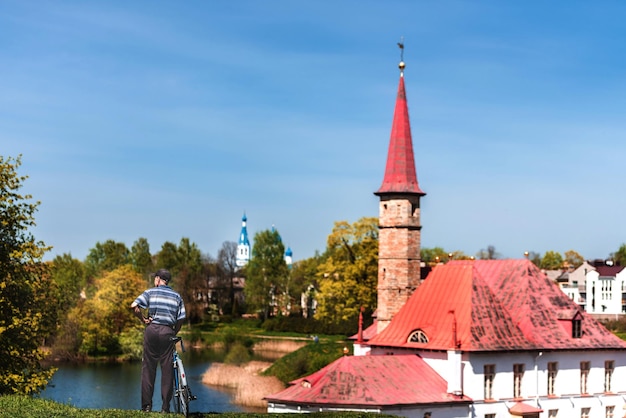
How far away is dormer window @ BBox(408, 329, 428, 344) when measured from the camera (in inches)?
1585

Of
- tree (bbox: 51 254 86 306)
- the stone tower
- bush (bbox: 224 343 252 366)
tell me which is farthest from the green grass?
tree (bbox: 51 254 86 306)

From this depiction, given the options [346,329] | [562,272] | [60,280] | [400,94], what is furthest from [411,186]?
[562,272]

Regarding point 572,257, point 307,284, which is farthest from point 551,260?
point 307,284

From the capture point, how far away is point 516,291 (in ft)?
141

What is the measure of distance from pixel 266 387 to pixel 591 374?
19045mm

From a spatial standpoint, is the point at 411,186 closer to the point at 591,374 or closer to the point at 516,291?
the point at 516,291

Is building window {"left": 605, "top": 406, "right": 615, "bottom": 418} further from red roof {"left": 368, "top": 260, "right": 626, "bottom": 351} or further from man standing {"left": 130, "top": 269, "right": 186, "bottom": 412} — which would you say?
man standing {"left": 130, "top": 269, "right": 186, "bottom": 412}

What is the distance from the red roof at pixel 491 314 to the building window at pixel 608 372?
0.75 metres

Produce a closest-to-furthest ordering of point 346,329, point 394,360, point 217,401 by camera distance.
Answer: point 394,360 < point 217,401 < point 346,329

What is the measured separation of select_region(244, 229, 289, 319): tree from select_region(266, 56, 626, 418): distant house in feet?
205

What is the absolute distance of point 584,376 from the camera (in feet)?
139

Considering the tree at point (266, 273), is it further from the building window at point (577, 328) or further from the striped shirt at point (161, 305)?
the striped shirt at point (161, 305)

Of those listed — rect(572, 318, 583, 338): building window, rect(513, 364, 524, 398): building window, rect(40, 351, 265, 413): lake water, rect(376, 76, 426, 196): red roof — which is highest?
rect(376, 76, 426, 196): red roof

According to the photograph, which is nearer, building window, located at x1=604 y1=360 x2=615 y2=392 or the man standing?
the man standing
